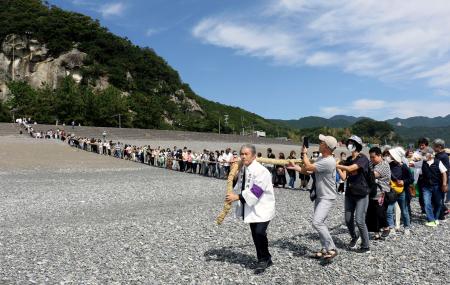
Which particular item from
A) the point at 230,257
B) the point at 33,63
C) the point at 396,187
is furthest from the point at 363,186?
the point at 33,63

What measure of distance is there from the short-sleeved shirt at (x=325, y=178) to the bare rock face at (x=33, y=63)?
12167cm

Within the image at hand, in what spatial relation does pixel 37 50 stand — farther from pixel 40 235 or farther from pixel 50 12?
pixel 40 235

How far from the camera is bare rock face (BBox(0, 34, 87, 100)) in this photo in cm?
11838

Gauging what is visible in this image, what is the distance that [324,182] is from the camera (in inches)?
286

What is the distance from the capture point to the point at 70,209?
14.4 m

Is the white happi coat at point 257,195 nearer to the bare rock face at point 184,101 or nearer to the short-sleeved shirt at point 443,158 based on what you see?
the short-sleeved shirt at point 443,158

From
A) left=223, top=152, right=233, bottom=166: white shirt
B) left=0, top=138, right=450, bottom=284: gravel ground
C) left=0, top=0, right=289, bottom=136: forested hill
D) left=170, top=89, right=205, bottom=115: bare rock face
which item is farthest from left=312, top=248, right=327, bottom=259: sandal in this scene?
left=170, top=89, right=205, bottom=115: bare rock face

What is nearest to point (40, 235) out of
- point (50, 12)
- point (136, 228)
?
point (136, 228)

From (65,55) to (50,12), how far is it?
22231 millimetres

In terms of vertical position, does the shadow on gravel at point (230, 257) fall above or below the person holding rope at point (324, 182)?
below

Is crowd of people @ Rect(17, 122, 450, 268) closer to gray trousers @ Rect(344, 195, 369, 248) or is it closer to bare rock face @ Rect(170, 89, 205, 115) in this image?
gray trousers @ Rect(344, 195, 369, 248)

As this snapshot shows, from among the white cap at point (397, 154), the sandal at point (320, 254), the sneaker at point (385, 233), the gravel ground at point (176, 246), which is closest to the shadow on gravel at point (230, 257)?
the gravel ground at point (176, 246)

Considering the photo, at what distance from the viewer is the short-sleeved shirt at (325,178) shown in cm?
711

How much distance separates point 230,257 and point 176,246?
144 cm
